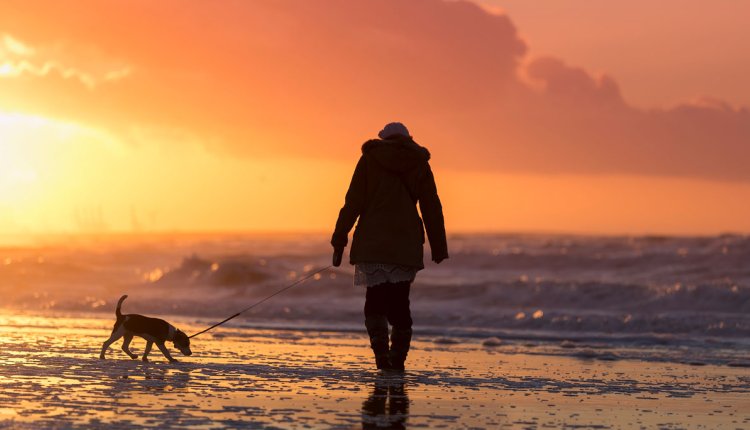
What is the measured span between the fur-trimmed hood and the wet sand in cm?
157

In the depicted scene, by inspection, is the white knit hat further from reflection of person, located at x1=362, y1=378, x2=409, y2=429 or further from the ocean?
the ocean

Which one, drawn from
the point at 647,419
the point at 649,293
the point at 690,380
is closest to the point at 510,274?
the point at 649,293

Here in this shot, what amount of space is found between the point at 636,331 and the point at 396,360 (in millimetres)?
9574

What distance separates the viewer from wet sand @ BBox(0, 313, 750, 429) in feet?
20.0

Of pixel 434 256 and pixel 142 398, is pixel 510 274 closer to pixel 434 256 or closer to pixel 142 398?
pixel 434 256

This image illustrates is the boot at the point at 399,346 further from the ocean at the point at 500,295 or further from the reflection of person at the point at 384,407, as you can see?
the ocean at the point at 500,295

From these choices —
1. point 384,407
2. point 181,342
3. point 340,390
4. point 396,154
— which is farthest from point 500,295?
point 384,407

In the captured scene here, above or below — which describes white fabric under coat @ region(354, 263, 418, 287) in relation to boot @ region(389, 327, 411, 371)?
above

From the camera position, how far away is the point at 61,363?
8.55 meters

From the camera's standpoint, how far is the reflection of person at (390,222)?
8.59 m

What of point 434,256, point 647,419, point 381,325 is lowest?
point 647,419

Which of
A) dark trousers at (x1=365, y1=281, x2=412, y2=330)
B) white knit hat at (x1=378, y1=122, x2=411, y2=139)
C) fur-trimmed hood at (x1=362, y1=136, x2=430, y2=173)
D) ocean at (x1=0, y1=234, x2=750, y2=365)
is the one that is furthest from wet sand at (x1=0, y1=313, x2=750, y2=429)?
ocean at (x1=0, y1=234, x2=750, y2=365)

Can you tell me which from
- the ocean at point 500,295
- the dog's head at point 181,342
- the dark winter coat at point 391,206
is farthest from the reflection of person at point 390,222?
the ocean at point 500,295

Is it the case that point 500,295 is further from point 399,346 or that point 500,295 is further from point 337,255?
point 337,255
